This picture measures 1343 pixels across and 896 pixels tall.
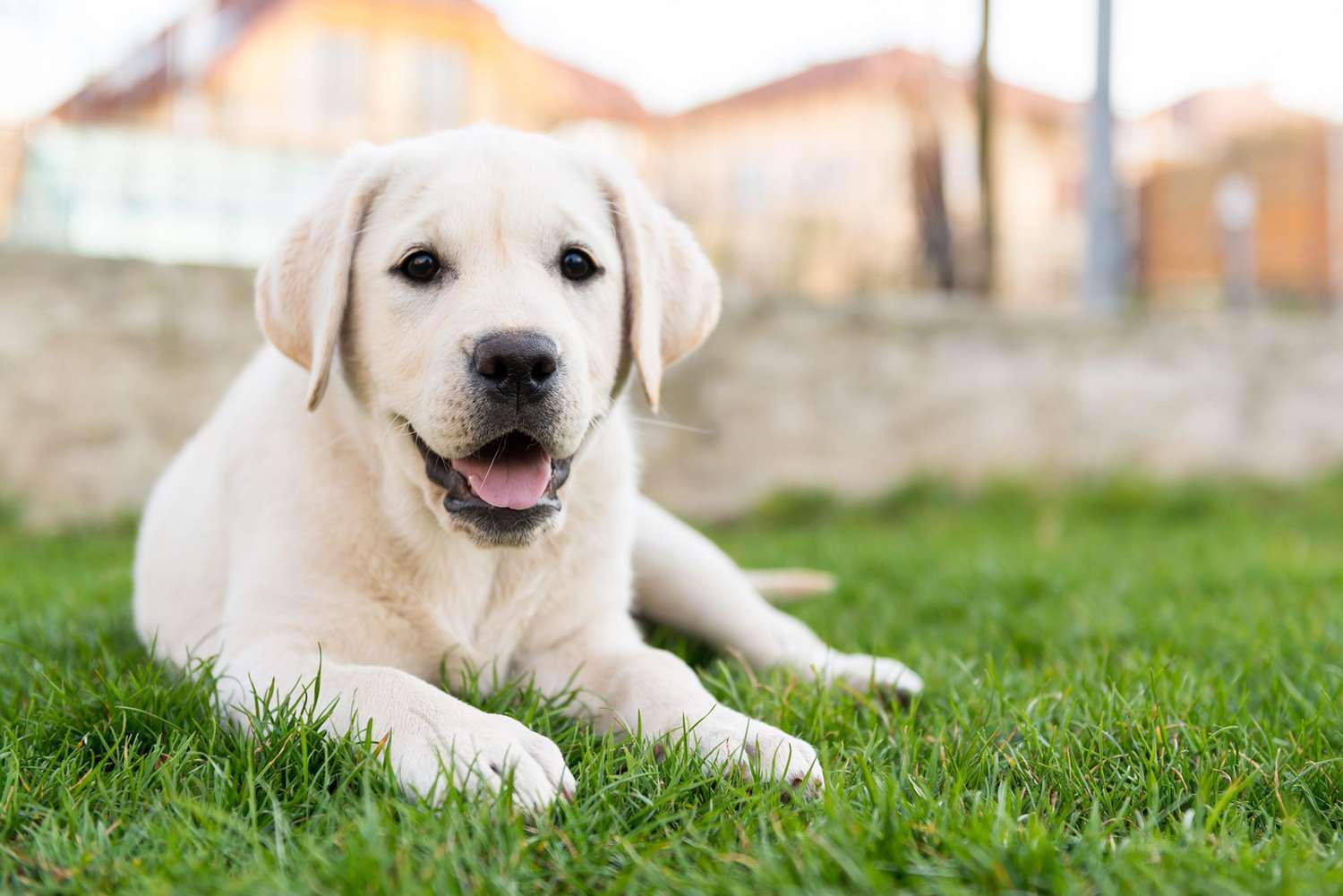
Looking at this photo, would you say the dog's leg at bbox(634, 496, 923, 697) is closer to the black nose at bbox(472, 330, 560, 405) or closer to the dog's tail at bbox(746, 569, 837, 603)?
the dog's tail at bbox(746, 569, 837, 603)

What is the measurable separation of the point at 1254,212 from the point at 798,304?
11114mm

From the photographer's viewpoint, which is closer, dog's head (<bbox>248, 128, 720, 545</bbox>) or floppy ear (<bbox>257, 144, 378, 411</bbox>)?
dog's head (<bbox>248, 128, 720, 545</bbox>)

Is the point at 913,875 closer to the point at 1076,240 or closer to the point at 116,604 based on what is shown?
the point at 116,604

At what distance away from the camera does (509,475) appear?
238 centimetres

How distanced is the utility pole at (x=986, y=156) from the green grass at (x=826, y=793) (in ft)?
22.4

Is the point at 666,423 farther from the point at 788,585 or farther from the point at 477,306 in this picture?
the point at 788,585

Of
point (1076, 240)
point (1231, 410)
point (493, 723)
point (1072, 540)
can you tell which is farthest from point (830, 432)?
point (1076, 240)

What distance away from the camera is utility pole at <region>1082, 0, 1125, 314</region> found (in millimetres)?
8422

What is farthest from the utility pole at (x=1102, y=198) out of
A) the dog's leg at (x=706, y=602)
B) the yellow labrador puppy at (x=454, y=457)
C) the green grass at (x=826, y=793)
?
the yellow labrador puppy at (x=454, y=457)

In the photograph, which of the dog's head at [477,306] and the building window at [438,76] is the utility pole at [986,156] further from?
the building window at [438,76]

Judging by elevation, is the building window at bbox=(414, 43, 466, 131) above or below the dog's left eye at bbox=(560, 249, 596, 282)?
above

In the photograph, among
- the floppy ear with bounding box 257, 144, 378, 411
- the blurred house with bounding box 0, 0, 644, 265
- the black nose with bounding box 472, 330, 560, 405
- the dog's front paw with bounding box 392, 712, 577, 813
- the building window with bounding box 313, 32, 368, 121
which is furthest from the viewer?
the building window with bounding box 313, 32, 368, 121

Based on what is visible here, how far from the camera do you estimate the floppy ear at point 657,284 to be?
2.68 metres

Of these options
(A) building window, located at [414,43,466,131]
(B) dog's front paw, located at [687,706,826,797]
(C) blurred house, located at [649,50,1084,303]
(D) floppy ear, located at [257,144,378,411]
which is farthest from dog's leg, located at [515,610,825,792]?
(A) building window, located at [414,43,466,131]
